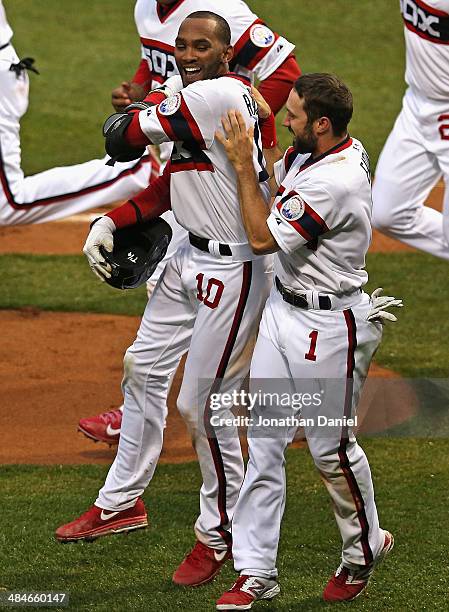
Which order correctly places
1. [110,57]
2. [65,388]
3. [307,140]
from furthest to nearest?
[110,57], [65,388], [307,140]

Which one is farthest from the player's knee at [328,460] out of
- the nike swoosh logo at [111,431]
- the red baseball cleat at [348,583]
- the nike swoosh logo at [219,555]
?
A: the nike swoosh logo at [111,431]

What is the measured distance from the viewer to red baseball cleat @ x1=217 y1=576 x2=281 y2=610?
451cm

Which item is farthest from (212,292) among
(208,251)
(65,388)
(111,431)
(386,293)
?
(386,293)

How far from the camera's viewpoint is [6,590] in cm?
470

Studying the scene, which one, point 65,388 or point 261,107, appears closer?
point 261,107

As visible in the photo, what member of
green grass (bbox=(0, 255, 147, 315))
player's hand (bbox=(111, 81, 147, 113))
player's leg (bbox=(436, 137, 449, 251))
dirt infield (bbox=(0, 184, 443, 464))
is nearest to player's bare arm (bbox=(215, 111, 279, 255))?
player's hand (bbox=(111, 81, 147, 113))

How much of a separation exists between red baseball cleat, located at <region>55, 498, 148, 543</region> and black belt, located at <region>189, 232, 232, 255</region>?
1.12 meters

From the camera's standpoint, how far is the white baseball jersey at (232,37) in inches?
240

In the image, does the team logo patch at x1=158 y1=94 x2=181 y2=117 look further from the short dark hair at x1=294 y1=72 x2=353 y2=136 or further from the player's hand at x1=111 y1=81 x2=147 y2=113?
the player's hand at x1=111 y1=81 x2=147 y2=113

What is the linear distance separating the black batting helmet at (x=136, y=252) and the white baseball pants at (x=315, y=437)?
712mm

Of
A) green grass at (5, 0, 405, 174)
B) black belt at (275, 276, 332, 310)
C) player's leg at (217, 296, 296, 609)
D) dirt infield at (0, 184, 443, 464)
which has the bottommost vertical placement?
green grass at (5, 0, 405, 174)

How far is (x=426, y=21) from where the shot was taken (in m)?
7.18

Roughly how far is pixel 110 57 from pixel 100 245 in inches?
428

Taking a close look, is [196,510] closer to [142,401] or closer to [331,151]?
[142,401]
